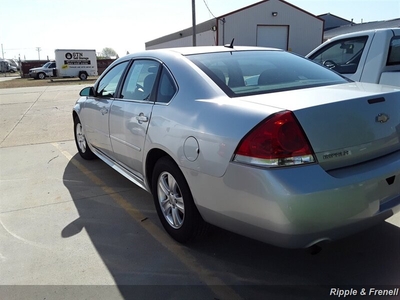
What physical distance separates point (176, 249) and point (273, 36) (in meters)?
29.4

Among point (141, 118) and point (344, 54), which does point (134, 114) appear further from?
point (344, 54)

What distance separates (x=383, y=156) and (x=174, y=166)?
5.01 ft

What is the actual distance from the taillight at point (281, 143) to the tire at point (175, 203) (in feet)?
2.70

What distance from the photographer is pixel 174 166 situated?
277cm

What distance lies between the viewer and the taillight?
2.06 m

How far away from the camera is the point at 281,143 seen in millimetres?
2059

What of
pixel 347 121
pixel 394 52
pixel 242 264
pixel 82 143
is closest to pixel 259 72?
pixel 347 121

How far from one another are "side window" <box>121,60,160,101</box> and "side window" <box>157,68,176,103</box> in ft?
0.46

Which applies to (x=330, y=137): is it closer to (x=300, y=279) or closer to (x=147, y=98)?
(x=300, y=279)

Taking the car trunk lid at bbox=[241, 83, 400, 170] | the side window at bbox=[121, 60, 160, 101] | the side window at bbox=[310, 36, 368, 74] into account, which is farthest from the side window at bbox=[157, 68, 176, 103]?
the side window at bbox=[310, 36, 368, 74]

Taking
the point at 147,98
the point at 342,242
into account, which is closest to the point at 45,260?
the point at 147,98

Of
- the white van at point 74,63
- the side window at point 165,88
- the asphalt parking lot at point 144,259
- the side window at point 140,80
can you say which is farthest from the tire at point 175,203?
the white van at point 74,63

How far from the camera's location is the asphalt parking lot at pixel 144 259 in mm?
2441

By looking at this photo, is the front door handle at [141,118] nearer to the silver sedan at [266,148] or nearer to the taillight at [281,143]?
the silver sedan at [266,148]
